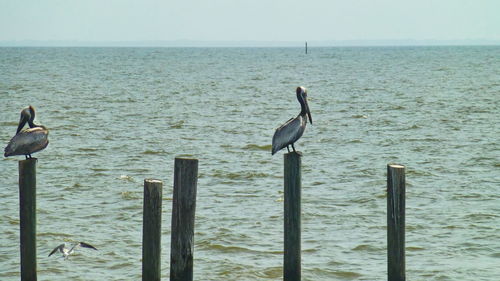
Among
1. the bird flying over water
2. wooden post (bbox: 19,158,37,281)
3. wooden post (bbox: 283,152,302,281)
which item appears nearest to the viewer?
wooden post (bbox: 283,152,302,281)

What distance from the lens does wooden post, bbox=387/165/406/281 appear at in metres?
7.39

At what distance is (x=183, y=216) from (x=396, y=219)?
2054 mm

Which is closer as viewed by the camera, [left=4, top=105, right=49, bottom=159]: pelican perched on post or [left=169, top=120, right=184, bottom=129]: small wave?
[left=4, top=105, right=49, bottom=159]: pelican perched on post

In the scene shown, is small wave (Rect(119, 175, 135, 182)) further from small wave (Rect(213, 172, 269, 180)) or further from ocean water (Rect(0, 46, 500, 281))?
small wave (Rect(213, 172, 269, 180))

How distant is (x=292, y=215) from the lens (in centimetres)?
783

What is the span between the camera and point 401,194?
746cm

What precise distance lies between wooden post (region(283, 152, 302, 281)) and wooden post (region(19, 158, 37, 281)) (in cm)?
259

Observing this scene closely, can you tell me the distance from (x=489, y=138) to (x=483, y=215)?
10747mm

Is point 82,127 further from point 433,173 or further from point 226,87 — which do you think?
point 226,87

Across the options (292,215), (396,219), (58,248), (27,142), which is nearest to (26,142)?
(27,142)

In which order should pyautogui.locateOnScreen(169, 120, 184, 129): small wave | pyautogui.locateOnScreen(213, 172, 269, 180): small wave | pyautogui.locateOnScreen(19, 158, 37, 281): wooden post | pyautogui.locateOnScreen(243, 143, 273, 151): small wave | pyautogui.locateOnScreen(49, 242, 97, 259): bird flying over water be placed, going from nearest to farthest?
pyautogui.locateOnScreen(19, 158, 37, 281): wooden post, pyautogui.locateOnScreen(49, 242, 97, 259): bird flying over water, pyautogui.locateOnScreen(213, 172, 269, 180): small wave, pyautogui.locateOnScreen(243, 143, 273, 151): small wave, pyautogui.locateOnScreen(169, 120, 184, 129): small wave

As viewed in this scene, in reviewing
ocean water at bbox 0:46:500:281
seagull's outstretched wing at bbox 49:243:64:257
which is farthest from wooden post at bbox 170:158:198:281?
seagull's outstretched wing at bbox 49:243:64:257

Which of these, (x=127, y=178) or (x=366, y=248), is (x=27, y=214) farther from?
(x=127, y=178)

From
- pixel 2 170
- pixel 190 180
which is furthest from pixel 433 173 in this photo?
pixel 190 180
